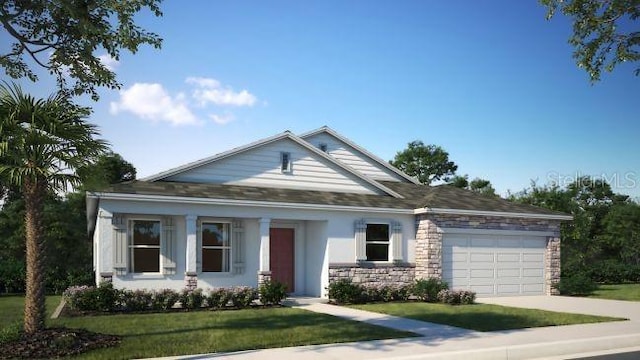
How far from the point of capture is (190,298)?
52.8 ft

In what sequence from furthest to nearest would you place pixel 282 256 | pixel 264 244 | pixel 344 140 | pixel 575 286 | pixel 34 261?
pixel 344 140 → pixel 575 286 → pixel 282 256 → pixel 264 244 → pixel 34 261

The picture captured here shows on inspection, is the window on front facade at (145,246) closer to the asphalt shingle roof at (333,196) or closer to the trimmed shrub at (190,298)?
the asphalt shingle roof at (333,196)

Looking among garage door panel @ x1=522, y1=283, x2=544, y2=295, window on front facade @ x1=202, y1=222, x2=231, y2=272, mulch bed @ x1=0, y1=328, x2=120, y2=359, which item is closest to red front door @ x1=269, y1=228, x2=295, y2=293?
window on front facade @ x1=202, y1=222, x2=231, y2=272

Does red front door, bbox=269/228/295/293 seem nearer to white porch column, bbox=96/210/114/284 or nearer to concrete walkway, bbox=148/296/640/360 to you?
white porch column, bbox=96/210/114/284

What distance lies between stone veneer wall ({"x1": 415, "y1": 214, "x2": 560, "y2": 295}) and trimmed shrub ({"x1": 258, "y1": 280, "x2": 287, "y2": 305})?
576cm

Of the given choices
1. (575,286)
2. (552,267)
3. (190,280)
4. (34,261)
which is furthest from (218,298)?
(575,286)

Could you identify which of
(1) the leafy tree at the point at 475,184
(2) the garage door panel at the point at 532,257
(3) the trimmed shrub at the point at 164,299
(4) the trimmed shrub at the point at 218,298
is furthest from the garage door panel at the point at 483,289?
(1) the leafy tree at the point at 475,184

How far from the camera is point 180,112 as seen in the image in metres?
23.1

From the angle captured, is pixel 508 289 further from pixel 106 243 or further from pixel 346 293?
pixel 106 243

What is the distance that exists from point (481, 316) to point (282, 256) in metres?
7.86

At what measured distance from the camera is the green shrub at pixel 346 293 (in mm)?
18078

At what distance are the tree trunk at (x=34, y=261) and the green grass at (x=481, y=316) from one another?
861 cm

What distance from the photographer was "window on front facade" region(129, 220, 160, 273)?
687 inches

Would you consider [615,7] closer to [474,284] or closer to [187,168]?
[474,284]
